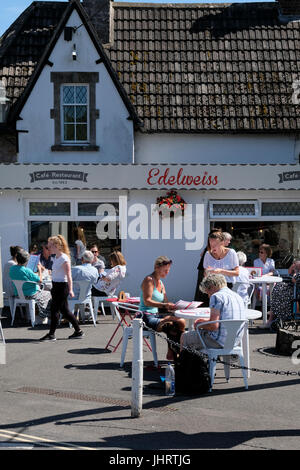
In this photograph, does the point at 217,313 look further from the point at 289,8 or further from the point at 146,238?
the point at 289,8

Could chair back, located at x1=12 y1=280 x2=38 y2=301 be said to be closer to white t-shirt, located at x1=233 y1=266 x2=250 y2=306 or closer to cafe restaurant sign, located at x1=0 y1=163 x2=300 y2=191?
cafe restaurant sign, located at x1=0 y1=163 x2=300 y2=191

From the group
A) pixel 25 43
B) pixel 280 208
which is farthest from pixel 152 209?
pixel 25 43

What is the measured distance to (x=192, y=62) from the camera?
69.4ft

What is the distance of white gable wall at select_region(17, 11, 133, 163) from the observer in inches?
774

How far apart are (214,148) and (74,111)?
386 centimetres

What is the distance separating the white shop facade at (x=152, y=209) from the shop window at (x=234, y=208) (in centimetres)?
3

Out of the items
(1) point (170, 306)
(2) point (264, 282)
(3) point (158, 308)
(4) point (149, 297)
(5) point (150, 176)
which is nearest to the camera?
(1) point (170, 306)

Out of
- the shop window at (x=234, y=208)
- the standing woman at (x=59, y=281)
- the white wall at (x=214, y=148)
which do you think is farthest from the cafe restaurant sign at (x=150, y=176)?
the standing woman at (x=59, y=281)

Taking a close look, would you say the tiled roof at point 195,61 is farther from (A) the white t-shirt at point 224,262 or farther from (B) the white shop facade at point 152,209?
(A) the white t-shirt at point 224,262

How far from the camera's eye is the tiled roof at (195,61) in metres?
20.1

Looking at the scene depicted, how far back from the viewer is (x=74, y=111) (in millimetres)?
19906

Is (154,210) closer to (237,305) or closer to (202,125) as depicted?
(202,125)

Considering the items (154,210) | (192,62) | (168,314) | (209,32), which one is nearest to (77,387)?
(168,314)

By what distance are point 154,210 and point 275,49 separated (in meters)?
6.53
